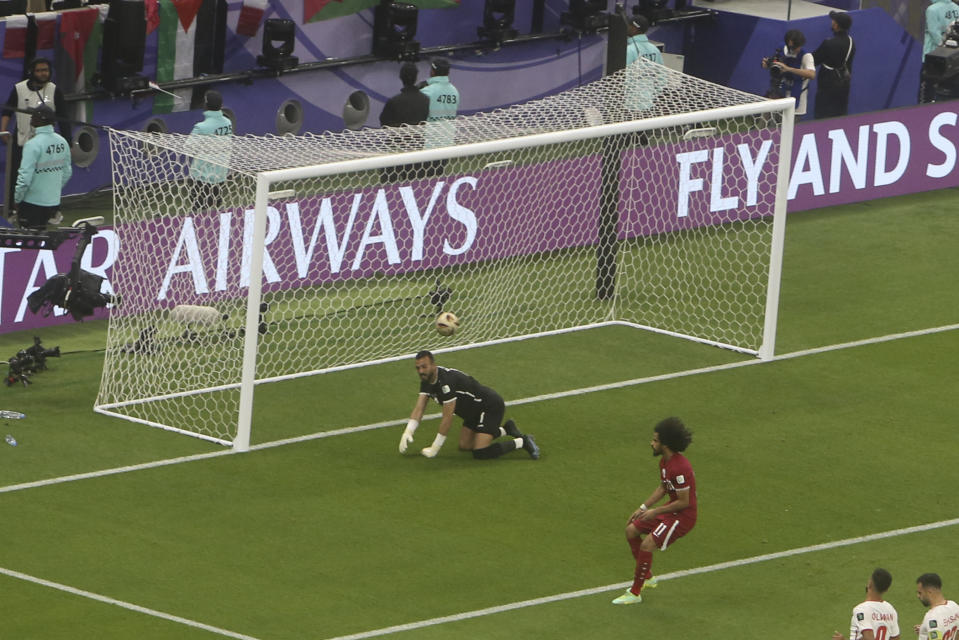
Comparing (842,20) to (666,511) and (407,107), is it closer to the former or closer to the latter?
(407,107)

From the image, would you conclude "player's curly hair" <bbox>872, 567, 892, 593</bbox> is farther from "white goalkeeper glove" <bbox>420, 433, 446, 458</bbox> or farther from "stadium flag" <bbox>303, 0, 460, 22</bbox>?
"stadium flag" <bbox>303, 0, 460, 22</bbox>

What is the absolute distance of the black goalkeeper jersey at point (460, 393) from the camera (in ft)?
61.9

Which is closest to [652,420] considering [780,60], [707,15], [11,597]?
[11,597]

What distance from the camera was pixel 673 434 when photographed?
51.7ft

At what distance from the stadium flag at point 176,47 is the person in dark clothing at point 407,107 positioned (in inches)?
120

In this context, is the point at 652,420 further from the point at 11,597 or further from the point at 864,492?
the point at 11,597

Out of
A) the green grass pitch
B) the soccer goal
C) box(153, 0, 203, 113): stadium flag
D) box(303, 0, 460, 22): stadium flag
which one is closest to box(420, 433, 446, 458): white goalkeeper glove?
the green grass pitch

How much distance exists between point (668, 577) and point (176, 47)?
13.5m

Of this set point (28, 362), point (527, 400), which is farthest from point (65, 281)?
point (527, 400)

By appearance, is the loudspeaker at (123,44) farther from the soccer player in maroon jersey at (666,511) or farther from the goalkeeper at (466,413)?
the soccer player in maroon jersey at (666,511)

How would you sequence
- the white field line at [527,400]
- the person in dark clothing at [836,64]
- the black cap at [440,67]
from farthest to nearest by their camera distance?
the person in dark clothing at [836,64], the black cap at [440,67], the white field line at [527,400]

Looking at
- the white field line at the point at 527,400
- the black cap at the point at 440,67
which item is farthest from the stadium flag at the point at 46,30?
the white field line at the point at 527,400

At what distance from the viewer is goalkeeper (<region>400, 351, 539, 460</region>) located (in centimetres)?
1880

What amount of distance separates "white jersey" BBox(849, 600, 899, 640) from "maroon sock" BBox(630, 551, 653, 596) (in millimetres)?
2368
